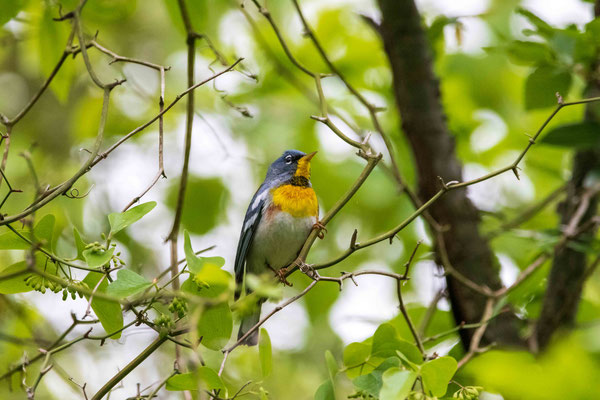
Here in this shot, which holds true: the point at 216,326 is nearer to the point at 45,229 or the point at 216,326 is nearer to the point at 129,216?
the point at 129,216

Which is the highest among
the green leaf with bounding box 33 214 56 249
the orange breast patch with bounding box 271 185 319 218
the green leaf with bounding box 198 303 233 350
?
the orange breast patch with bounding box 271 185 319 218

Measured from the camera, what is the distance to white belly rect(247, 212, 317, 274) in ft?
15.1

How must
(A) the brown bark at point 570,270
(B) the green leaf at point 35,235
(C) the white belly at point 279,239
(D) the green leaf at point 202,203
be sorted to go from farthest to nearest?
1. (D) the green leaf at point 202,203
2. (C) the white belly at point 279,239
3. (A) the brown bark at point 570,270
4. (B) the green leaf at point 35,235

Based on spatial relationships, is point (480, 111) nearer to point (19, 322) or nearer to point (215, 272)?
point (19, 322)

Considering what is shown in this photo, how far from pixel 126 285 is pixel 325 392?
79 centimetres

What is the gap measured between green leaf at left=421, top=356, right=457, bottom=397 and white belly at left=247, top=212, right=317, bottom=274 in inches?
96.7

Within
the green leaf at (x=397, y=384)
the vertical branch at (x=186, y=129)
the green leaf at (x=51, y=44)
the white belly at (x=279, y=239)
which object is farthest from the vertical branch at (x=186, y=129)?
the green leaf at (x=397, y=384)

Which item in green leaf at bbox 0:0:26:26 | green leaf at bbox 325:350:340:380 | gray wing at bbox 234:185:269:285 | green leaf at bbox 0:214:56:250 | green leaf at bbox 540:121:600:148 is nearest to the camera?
green leaf at bbox 0:214:56:250

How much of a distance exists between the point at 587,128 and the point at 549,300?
99 centimetres

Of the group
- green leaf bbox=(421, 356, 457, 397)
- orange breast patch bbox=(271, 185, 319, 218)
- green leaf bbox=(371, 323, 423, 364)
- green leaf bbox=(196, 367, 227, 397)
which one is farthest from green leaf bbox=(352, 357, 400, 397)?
orange breast patch bbox=(271, 185, 319, 218)

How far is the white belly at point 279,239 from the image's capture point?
15.1 ft

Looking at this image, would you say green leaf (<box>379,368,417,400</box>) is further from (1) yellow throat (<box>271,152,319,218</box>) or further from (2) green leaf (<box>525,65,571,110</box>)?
(1) yellow throat (<box>271,152,319,218</box>)

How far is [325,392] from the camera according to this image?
2287 mm

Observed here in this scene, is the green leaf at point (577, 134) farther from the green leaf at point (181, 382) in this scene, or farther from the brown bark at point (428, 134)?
the green leaf at point (181, 382)
